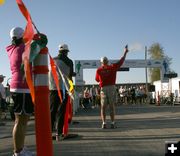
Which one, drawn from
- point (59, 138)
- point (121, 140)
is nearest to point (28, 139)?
point (59, 138)

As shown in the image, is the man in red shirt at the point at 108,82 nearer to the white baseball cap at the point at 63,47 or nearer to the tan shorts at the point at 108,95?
the tan shorts at the point at 108,95

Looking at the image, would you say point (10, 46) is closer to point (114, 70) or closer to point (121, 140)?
point (121, 140)

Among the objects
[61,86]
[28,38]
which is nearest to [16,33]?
[28,38]

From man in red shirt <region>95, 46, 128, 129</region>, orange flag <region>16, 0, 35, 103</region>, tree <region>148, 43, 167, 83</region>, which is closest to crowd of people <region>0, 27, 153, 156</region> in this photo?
man in red shirt <region>95, 46, 128, 129</region>

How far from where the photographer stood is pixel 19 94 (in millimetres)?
5422

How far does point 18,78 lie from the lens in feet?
18.1

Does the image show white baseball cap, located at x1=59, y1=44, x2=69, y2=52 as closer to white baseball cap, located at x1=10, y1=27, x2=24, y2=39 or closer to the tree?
white baseball cap, located at x1=10, y1=27, x2=24, y2=39

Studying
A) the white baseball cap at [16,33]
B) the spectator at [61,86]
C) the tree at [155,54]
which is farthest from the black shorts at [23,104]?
the tree at [155,54]

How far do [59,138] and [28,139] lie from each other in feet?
2.35

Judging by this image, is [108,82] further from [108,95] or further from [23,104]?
[23,104]

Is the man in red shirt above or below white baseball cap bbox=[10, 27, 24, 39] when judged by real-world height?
below

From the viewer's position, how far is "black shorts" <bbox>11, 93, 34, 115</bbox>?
5.36 metres

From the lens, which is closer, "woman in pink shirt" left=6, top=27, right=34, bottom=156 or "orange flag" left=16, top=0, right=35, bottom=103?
"orange flag" left=16, top=0, right=35, bottom=103

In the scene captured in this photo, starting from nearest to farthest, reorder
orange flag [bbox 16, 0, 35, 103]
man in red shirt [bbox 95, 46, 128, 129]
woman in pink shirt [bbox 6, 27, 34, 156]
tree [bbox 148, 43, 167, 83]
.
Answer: orange flag [bbox 16, 0, 35, 103] → woman in pink shirt [bbox 6, 27, 34, 156] → man in red shirt [bbox 95, 46, 128, 129] → tree [bbox 148, 43, 167, 83]
